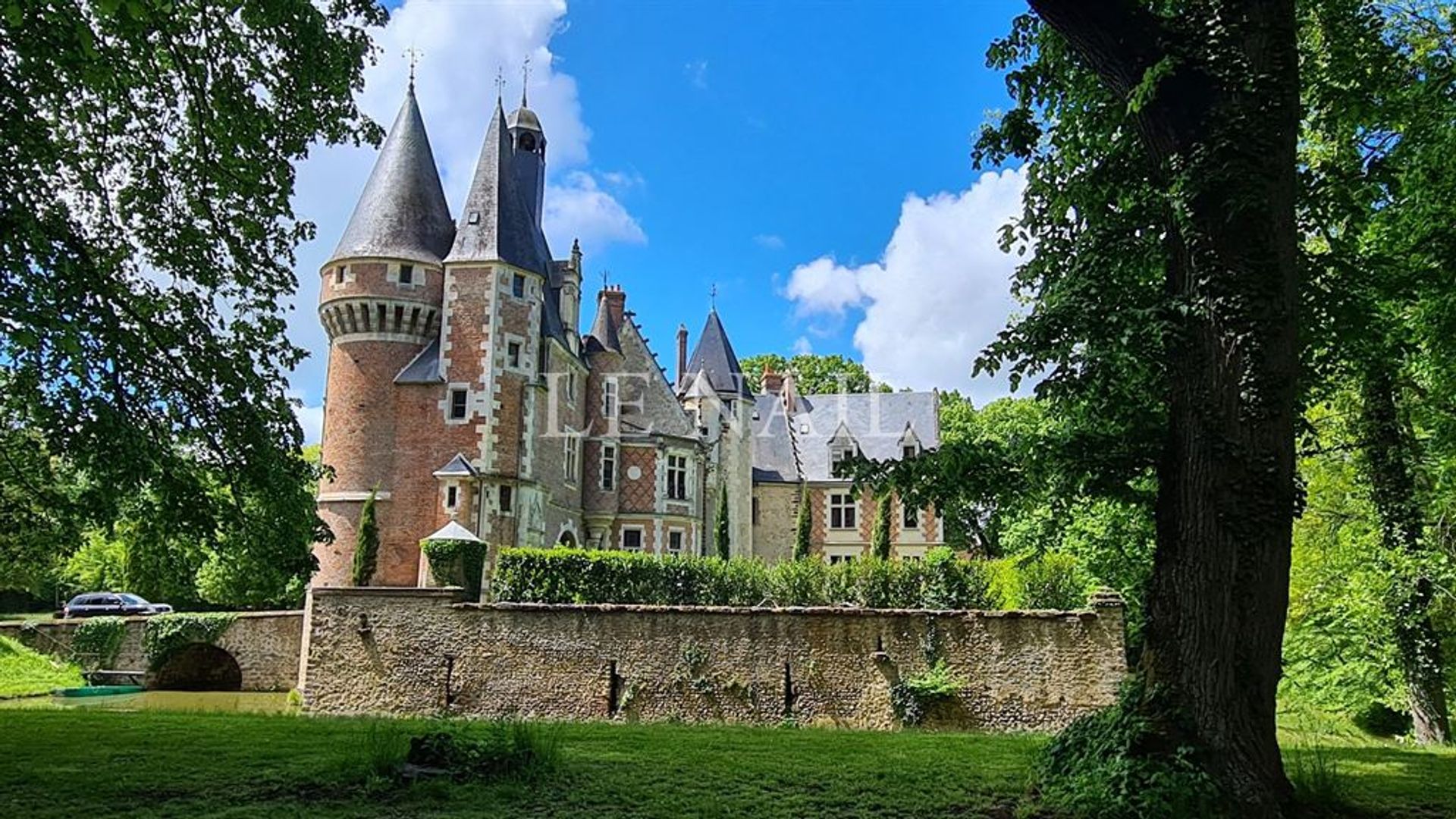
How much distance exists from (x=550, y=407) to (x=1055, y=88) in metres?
23.1

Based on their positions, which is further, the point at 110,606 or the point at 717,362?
the point at 717,362

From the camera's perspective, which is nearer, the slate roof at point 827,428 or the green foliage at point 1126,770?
the green foliage at point 1126,770

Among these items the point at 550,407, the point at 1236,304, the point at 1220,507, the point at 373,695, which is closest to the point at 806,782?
the point at 1220,507

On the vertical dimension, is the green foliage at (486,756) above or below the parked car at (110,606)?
below

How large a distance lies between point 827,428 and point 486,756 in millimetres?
38376

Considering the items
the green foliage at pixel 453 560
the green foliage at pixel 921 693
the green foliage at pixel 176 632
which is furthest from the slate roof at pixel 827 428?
the green foliage at pixel 921 693

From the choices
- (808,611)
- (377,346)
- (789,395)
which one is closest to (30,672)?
(377,346)

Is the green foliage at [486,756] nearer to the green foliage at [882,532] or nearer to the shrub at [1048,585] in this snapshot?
the shrub at [1048,585]

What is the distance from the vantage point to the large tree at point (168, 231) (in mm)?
7238

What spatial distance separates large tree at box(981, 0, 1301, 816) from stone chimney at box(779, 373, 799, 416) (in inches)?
1525

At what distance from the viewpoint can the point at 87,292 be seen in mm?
7691

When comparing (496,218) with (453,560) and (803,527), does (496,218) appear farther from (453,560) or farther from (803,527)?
(803,527)

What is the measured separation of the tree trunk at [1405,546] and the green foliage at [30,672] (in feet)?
87.3

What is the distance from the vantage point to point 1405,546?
13297 mm
